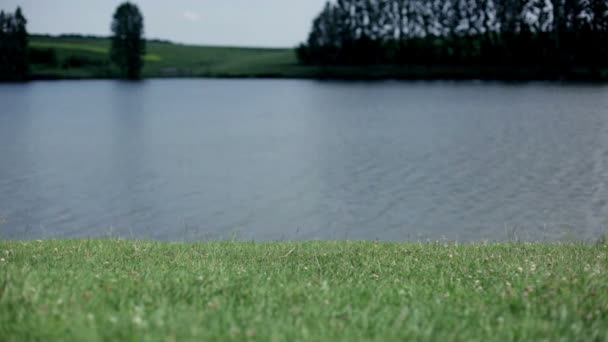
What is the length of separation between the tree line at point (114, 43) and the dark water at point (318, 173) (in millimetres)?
74321

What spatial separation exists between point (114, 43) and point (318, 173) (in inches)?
5015

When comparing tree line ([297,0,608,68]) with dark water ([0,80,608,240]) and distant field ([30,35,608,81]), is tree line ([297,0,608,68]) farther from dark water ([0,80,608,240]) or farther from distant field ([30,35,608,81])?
dark water ([0,80,608,240])

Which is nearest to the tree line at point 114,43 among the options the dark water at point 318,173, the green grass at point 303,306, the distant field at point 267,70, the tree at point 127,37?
the tree at point 127,37

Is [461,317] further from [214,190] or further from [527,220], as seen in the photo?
[214,190]

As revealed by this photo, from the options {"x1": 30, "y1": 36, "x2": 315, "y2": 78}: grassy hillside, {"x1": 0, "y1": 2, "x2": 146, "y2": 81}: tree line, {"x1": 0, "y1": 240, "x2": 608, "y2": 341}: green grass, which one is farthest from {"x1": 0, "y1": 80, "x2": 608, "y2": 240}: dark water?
{"x1": 30, "y1": 36, "x2": 315, "y2": 78}: grassy hillside

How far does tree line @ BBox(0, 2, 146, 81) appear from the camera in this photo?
142250mm

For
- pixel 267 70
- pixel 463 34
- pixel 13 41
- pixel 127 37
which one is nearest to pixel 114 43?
pixel 127 37

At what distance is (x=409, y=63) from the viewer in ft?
450

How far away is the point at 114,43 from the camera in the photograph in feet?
508

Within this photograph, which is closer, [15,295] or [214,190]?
[15,295]

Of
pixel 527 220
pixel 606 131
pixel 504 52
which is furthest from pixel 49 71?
pixel 527 220

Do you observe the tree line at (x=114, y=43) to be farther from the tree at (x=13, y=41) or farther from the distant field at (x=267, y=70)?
the distant field at (x=267, y=70)

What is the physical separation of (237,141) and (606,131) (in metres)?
26.9

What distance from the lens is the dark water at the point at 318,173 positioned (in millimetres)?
26406
